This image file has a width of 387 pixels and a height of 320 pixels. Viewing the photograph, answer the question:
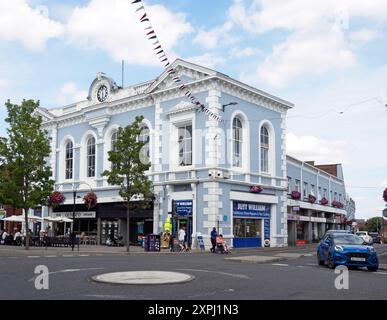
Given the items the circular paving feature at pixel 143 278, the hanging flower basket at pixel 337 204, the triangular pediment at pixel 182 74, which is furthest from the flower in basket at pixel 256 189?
the hanging flower basket at pixel 337 204

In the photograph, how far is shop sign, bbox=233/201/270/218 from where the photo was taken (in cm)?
3359

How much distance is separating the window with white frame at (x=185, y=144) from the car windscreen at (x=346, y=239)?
1522 cm

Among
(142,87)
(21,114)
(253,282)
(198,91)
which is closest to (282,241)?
(198,91)

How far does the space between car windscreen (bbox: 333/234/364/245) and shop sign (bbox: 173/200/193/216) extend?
46.3 ft

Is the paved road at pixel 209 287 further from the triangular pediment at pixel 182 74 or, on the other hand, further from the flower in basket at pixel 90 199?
the flower in basket at pixel 90 199

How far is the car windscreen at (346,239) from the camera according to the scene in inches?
759

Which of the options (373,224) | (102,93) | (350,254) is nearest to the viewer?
(350,254)

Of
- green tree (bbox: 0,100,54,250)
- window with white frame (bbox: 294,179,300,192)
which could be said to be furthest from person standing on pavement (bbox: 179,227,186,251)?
window with white frame (bbox: 294,179,300,192)

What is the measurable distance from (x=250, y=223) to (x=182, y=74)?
1138 centimetres

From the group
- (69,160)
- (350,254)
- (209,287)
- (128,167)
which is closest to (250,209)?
(128,167)

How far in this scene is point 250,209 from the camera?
34.8 meters

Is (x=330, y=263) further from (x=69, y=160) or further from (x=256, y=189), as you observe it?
(x=69, y=160)

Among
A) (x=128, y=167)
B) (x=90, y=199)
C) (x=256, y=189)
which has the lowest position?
(x=90, y=199)

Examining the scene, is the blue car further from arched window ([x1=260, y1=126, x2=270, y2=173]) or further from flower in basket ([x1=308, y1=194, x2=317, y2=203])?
flower in basket ([x1=308, y1=194, x2=317, y2=203])
